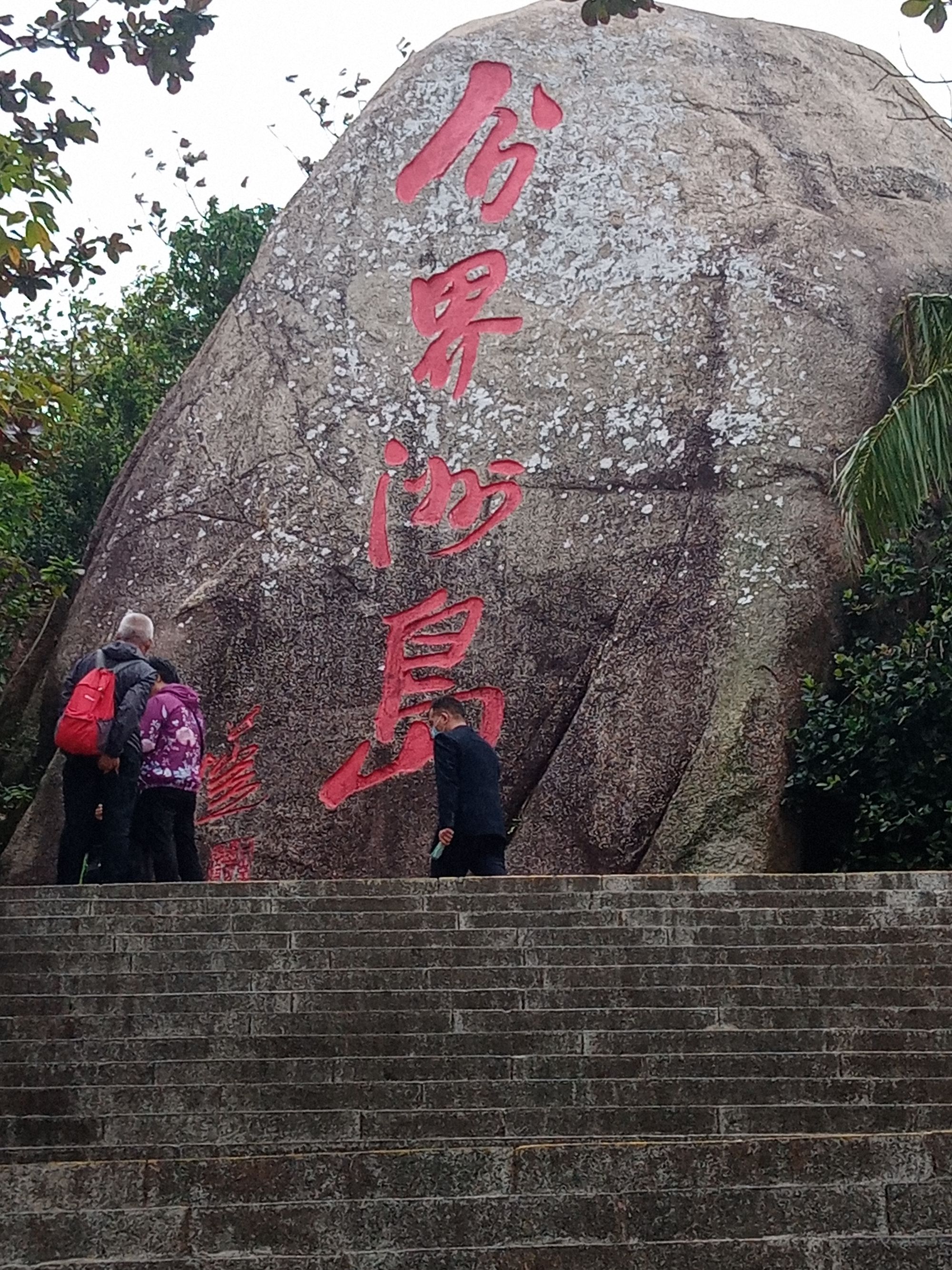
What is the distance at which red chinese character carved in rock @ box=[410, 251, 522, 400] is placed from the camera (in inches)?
413

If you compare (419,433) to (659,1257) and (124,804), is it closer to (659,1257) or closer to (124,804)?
(124,804)

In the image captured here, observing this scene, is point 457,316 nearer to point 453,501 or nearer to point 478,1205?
point 453,501

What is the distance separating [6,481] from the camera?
11.8 m

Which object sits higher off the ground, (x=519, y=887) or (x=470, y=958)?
(x=519, y=887)

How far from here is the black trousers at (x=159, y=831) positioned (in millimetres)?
7461

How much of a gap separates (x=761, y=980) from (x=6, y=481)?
7725 millimetres

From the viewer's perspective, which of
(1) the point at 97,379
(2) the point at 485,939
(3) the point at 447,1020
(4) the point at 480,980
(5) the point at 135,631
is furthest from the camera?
(1) the point at 97,379

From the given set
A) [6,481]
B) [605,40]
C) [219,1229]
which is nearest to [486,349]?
[605,40]

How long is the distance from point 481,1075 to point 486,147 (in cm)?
761

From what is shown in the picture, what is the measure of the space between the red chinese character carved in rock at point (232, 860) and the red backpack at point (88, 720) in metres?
2.46

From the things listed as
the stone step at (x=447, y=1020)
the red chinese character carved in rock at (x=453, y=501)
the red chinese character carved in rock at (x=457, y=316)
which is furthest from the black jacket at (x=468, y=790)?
the red chinese character carved in rock at (x=457, y=316)

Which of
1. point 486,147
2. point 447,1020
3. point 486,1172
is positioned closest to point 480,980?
point 447,1020

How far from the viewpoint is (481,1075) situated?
5.25m

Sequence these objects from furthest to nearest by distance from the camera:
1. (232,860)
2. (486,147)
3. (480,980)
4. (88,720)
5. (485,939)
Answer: (486,147), (232,860), (88,720), (485,939), (480,980)
